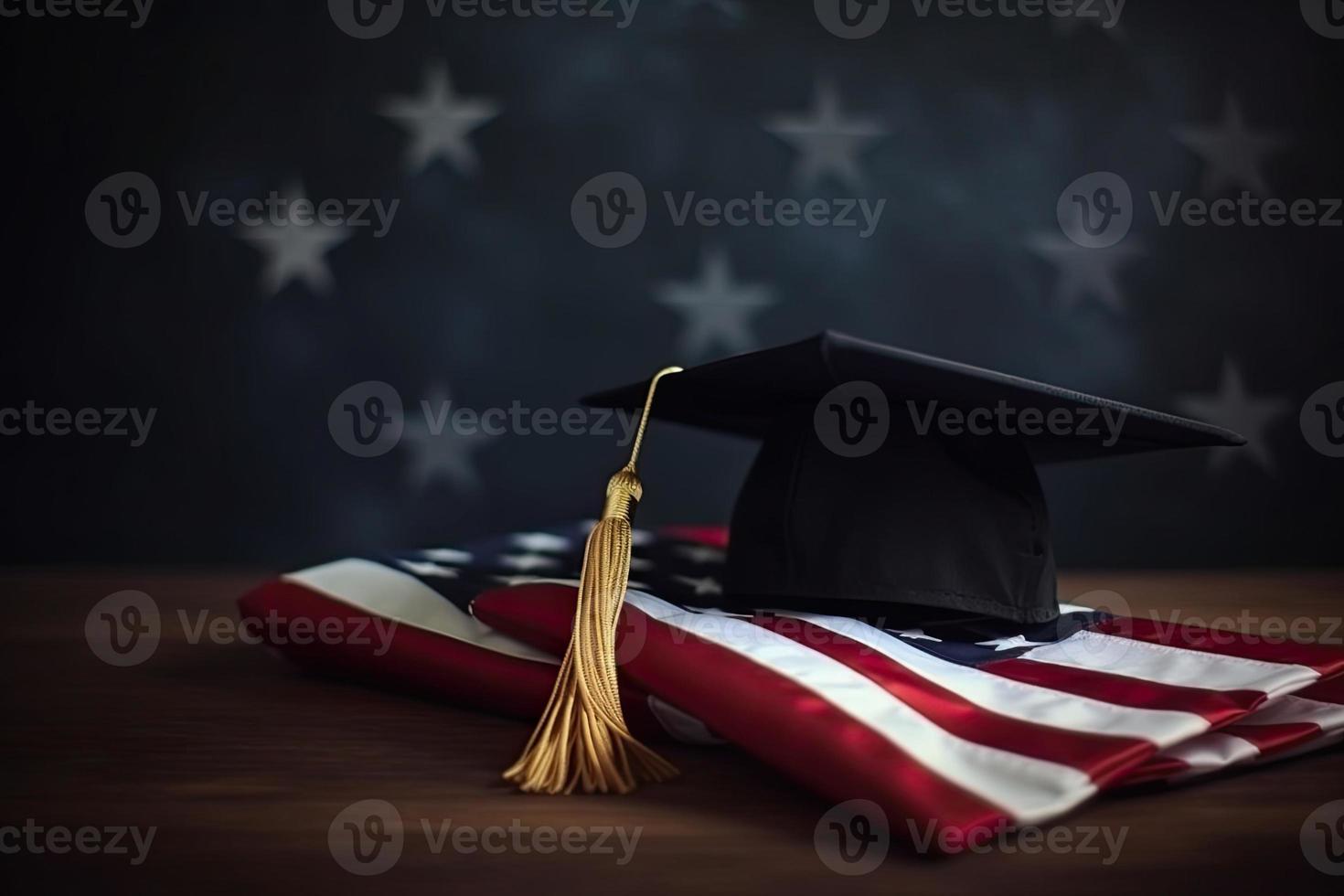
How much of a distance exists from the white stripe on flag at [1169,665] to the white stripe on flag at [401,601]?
435 mm

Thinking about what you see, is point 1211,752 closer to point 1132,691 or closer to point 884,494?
point 1132,691

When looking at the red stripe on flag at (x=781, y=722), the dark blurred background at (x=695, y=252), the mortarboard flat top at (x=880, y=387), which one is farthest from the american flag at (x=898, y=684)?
the dark blurred background at (x=695, y=252)

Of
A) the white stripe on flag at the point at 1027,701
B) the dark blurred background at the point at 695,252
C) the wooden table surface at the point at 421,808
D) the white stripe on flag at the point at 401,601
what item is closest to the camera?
the wooden table surface at the point at 421,808

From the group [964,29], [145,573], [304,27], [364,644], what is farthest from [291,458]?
[964,29]

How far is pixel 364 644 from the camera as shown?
3.08ft

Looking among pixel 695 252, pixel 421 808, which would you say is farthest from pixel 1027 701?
pixel 695 252

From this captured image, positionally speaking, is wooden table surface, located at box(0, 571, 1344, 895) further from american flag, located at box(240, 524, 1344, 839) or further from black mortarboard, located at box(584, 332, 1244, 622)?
black mortarboard, located at box(584, 332, 1244, 622)

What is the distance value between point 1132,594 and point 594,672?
1.10 m

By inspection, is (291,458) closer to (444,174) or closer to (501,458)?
(501,458)

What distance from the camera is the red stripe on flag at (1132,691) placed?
679mm

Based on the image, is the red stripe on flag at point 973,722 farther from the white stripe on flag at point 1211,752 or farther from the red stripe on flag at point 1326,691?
the red stripe on flag at point 1326,691

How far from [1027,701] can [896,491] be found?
0.68 feet

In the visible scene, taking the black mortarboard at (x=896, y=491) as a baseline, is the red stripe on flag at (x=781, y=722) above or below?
below

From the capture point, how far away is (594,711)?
0.70m
